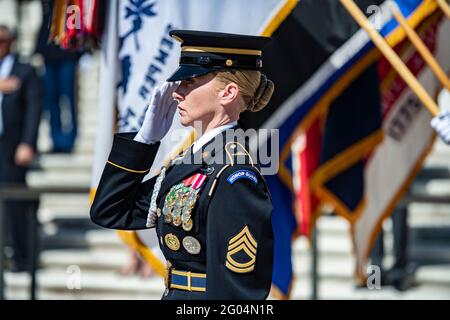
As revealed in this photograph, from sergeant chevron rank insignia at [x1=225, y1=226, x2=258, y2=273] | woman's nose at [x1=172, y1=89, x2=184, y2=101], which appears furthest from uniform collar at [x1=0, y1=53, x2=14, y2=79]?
sergeant chevron rank insignia at [x1=225, y1=226, x2=258, y2=273]

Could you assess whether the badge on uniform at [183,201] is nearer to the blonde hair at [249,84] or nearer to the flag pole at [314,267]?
the blonde hair at [249,84]

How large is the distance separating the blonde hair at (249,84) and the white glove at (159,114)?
19 cm

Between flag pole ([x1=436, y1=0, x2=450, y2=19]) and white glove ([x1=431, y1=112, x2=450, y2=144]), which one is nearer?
white glove ([x1=431, y1=112, x2=450, y2=144])

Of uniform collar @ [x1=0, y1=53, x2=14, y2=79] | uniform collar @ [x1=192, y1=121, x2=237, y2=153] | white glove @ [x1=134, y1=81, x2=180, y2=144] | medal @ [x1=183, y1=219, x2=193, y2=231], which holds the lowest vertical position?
medal @ [x1=183, y1=219, x2=193, y2=231]

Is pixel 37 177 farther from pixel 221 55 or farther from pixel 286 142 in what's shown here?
A: pixel 221 55

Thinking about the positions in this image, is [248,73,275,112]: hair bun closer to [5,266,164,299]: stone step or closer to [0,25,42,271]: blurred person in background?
[5,266,164,299]: stone step

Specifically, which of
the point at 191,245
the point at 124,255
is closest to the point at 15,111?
the point at 124,255

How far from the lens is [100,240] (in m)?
10.0

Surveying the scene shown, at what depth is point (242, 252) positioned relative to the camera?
3.97 meters

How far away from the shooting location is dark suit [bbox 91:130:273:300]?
3.99 m
